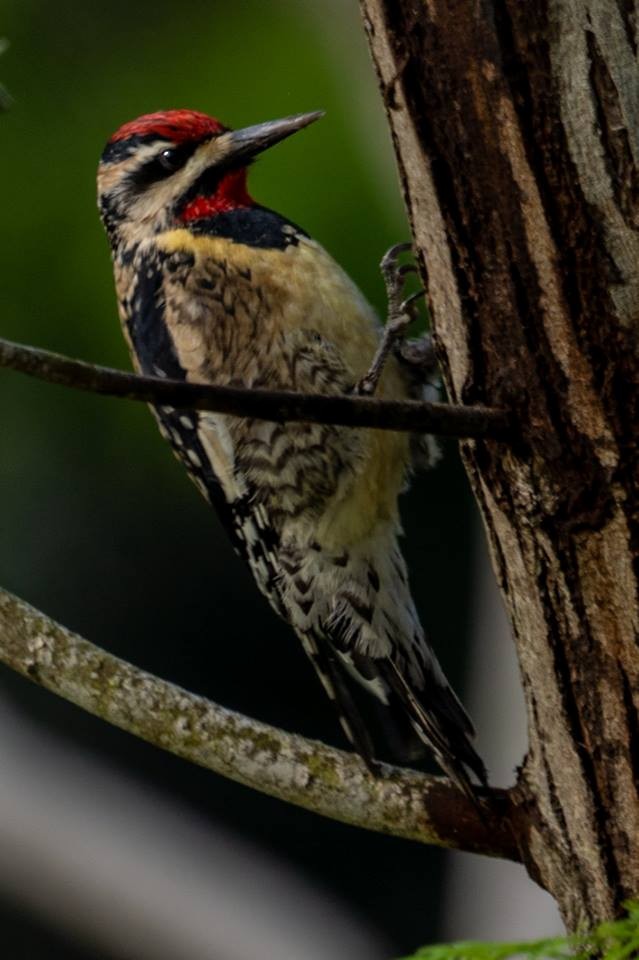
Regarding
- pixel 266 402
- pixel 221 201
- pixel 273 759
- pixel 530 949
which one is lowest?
pixel 273 759

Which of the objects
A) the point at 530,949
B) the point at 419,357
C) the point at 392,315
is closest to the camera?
the point at 530,949

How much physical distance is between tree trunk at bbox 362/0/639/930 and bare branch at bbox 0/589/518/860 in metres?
0.28

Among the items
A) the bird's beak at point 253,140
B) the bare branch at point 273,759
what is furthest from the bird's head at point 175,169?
the bare branch at point 273,759

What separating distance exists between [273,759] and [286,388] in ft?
3.22

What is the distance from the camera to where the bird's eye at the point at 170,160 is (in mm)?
3460

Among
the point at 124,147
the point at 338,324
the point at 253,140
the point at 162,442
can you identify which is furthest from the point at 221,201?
the point at 162,442

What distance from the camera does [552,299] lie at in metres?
1.84

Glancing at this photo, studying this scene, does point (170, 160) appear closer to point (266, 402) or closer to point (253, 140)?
point (253, 140)

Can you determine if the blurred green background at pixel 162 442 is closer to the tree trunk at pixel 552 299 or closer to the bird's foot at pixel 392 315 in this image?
the bird's foot at pixel 392 315

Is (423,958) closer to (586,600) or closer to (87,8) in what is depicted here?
(586,600)

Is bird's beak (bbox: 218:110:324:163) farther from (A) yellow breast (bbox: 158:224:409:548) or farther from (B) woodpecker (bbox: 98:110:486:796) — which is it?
(A) yellow breast (bbox: 158:224:409:548)

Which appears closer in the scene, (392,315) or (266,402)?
(266,402)

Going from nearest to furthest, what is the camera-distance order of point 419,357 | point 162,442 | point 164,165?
point 419,357, point 164,165, point 162,442

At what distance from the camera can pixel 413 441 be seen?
3.24m
